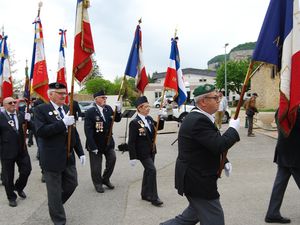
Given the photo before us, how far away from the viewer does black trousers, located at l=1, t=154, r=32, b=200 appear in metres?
6.67

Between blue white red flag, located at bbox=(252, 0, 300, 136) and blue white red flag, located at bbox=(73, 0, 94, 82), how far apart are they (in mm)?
2847

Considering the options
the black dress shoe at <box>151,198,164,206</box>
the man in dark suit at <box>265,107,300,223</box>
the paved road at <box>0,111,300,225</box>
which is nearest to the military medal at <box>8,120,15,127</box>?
the paved road at <box>0,111,300,225</box>

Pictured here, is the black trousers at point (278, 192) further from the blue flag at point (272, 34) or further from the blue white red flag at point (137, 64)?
the blue white red flag at point (137, 64)

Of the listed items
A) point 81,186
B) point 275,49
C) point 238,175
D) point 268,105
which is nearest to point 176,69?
point 238,175

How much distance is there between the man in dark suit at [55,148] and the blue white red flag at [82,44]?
655mm

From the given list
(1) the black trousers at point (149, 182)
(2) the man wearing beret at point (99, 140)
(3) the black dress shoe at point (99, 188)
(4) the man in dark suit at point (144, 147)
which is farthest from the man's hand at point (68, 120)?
(3) the black dress shoe at point (99, 188)

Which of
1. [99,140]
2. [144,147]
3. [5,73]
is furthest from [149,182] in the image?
[5,73]

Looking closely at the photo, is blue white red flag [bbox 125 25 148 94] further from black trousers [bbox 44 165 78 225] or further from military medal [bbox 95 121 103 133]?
black trousers [bbox 44 165 78 225]

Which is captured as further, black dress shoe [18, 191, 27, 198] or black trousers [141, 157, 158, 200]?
black dress shoe [18, 191, 27, 198]

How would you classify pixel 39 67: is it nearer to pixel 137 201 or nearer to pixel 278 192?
pixel 137 201

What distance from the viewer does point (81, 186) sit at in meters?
7.89

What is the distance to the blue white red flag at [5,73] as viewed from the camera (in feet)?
28.6

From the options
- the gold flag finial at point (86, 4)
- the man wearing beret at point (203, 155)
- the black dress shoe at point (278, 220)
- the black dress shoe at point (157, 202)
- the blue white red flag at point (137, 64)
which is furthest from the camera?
the blue white red flag at point (137, 64)

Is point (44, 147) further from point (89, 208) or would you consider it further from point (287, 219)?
point (287, 219)
